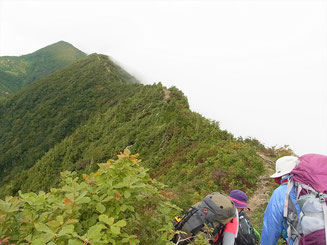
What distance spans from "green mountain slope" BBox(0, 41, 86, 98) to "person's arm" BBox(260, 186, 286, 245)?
154 meters

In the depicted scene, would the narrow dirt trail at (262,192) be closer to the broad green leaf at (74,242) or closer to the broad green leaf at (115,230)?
the broad green leaf at (115,230)

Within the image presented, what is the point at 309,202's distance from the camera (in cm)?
248

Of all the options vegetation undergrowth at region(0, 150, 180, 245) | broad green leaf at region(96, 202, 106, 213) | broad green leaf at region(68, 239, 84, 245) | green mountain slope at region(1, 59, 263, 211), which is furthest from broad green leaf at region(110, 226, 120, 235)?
green mountain slope at region(1, 59, 263, 211)

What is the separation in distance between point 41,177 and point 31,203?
119ft

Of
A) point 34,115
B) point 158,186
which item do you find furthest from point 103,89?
point 158,186

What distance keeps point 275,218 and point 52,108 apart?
6735 cm

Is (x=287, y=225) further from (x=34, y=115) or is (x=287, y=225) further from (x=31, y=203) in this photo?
(x=34, y=115)

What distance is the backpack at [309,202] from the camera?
7.76 feet

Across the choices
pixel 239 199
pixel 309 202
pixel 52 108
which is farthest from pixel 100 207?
pixel 52 108

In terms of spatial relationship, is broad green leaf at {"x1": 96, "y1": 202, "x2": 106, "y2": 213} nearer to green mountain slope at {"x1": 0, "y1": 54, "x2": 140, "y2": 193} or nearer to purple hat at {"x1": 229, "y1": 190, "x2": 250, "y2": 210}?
purple hat at {"x1": 229, "y1": 190, "x2": 250, "y2": 210}

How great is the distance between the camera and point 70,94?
212 feet

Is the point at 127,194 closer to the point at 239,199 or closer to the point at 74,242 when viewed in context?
the point at 74,242

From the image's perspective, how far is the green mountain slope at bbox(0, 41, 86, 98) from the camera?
146500 mm

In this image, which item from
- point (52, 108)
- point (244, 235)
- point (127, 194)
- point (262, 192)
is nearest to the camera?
point (127, 194)
